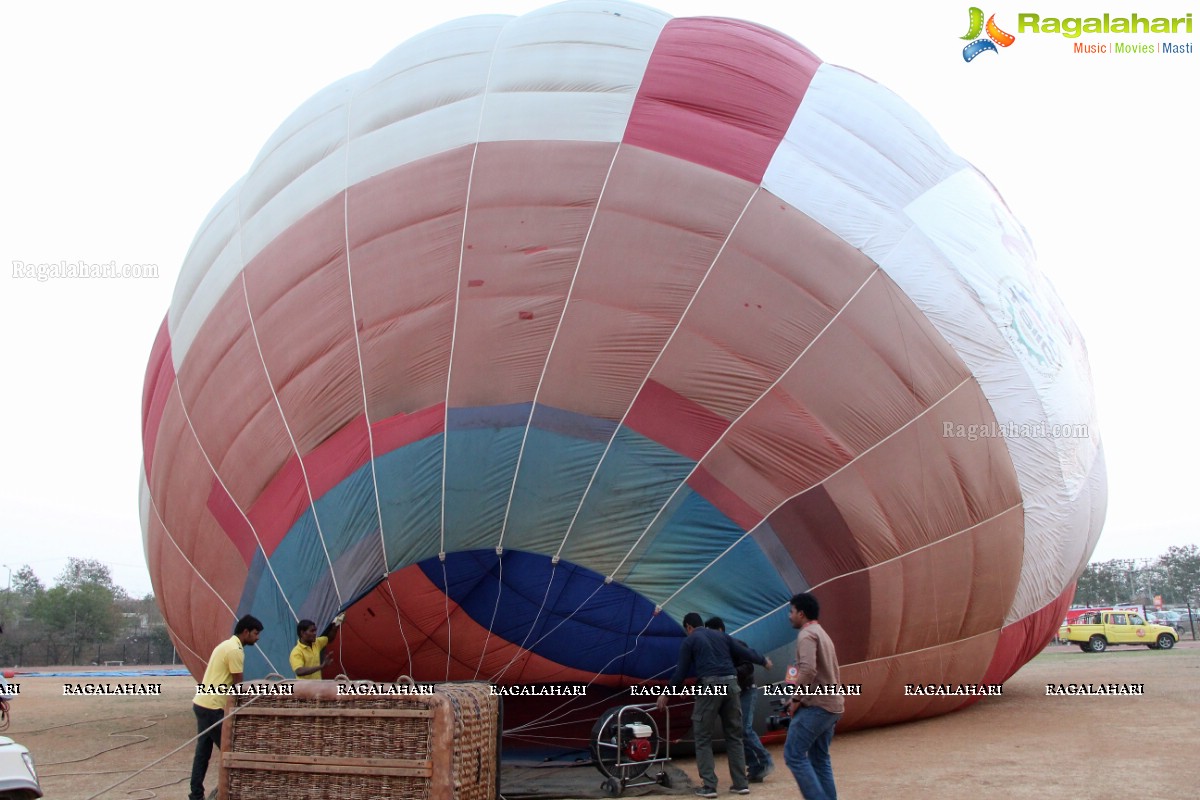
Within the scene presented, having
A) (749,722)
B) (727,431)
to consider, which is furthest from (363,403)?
(749,722)

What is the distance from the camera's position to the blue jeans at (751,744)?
19.6 ft

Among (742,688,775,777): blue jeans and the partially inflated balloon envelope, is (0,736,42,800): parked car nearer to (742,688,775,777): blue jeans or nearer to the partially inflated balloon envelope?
the partially inflated balloon envelope

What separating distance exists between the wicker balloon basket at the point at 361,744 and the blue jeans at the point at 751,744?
1.89 meters

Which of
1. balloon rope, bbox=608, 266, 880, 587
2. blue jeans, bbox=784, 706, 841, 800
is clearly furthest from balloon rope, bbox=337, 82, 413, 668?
blue jeans, bbox=784, 706, 841, 800

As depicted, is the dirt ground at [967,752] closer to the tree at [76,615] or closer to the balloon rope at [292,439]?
the balloon rope at [292,439]

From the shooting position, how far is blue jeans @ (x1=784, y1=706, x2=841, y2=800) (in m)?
4.41

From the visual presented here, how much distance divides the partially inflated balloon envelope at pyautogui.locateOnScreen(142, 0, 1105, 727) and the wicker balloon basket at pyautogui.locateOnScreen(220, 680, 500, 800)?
1.28 metres

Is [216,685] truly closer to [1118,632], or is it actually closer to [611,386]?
[611,386]

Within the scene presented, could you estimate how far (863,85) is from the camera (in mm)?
7801

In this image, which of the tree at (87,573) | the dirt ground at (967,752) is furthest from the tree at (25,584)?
the dirt ground at (967,752)

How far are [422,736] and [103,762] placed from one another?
439 centimetres

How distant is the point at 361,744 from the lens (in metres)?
4.28

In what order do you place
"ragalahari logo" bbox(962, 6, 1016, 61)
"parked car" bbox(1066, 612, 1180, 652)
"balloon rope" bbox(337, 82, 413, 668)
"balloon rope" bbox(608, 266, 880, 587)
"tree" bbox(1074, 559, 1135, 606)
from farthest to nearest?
"tree" bbox(1074, 559, 1135, 606) < "parked car" bbox(1066, 612, 1180, 652) < "ragalahari logo" bbox(962, 6, 1016, 61) < "balloon rope" bbox(608, 266, 880, 587) < "balloon rope" bbox(337, 82, 413, 668)

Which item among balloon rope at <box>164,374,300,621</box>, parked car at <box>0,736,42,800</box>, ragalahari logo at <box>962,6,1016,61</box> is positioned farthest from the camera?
ragalahari logo at <box>962,6,1016,61</box>
